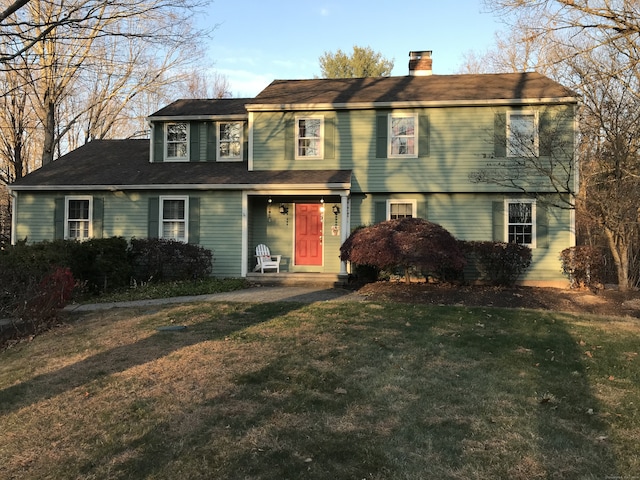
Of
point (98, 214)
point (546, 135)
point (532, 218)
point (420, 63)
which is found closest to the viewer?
point (546, 135)

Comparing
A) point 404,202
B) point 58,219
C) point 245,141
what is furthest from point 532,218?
point 58,219

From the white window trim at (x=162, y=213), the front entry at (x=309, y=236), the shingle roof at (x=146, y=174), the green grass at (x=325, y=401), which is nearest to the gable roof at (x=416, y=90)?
the shingle roof at (x=146, y=174)

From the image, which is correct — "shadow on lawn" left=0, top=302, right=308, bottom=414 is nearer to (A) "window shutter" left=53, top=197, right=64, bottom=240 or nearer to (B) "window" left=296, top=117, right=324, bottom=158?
(B) "window" left=296, top=117, right=324, bottom=158

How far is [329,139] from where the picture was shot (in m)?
13.7

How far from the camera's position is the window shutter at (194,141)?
15086 mm

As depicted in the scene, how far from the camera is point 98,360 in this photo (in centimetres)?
→ 560

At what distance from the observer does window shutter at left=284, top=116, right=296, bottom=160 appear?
1390 centimetres

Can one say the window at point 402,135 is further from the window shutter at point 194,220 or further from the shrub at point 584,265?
the window shutter at point 194,220

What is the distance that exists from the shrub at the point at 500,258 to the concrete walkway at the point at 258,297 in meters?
3.79

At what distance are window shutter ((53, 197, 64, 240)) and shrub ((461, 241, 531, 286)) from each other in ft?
39.5

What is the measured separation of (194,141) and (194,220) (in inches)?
123

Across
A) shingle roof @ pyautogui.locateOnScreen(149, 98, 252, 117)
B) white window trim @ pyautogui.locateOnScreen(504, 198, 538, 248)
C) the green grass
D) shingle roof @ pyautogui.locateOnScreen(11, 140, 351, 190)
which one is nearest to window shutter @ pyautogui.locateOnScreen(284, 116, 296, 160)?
shingle roof @ pyautogui.locateOnScreen(11, 140, 351, 190)

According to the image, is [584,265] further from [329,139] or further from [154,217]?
[154,217]

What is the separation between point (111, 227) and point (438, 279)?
32.9 ft
